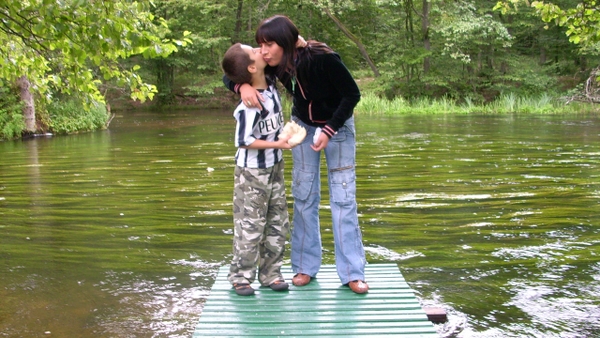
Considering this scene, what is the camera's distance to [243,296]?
3.95m

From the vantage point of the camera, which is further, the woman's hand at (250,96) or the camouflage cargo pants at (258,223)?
the camouflage cargo pants at (258,223)

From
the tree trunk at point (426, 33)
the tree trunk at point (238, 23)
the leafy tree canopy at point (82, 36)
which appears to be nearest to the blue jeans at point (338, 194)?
the leafy tree canopy at point (82, 36)

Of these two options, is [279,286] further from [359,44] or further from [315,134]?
[359,44]

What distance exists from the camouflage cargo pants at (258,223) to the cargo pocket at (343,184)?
35 centimetres

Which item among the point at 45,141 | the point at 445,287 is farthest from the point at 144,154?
the point at 445,287

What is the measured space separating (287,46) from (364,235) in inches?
127

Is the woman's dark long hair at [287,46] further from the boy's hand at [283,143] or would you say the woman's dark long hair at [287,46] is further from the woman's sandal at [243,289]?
the woman's sandal at [243,289]

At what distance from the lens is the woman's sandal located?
396 centimetres

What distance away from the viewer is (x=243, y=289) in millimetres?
3975

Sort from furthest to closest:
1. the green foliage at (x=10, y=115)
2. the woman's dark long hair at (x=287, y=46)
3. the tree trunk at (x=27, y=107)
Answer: the tree trunk at (x=27, y=107) → the green foliage at (x=10, y=115) → the woman's dark long hair at (x=287, y=46)

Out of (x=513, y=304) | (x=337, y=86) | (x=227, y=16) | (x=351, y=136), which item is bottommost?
(x=513, y=304)

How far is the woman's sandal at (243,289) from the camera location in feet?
13.0

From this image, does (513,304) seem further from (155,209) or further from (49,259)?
(155,209)

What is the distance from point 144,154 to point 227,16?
2520 cm
